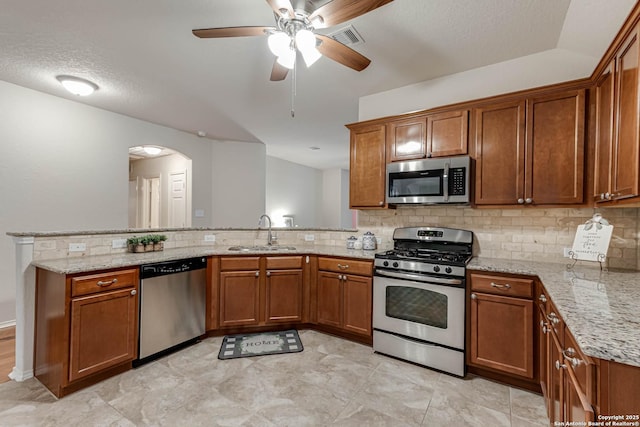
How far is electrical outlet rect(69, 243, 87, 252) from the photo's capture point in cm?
242

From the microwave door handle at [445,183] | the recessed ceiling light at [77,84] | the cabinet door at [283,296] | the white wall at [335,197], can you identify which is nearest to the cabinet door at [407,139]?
the microwave door handle at [445,183]

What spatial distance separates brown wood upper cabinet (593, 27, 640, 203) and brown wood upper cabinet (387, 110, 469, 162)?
0.88 m

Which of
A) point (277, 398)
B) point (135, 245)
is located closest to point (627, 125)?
point (277, 398)

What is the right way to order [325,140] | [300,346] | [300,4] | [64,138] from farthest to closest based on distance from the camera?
[325,140] < [64,138] < [300,346] < [300,4]

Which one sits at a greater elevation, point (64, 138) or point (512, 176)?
point (64, 138)

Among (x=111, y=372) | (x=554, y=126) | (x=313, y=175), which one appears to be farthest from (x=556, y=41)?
(x=313, y=175)

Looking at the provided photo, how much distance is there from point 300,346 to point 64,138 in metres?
3.91

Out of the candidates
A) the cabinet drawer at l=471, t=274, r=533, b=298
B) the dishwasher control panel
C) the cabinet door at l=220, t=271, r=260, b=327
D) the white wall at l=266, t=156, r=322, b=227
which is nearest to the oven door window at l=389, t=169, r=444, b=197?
the cabinet drawer at l=471, t=274, r=533, b=298

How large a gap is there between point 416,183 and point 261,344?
2.14m

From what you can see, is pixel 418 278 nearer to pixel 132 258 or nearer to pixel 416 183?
pixel 416 183

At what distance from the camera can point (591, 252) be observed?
6.26 ft

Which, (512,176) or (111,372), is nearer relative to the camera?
(111,372)

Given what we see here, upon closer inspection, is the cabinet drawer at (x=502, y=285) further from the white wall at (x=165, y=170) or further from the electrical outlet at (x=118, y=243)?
the white wall at (x=165, y=170)

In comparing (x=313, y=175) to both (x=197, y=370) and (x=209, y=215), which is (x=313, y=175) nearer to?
(x=209, y=215)
